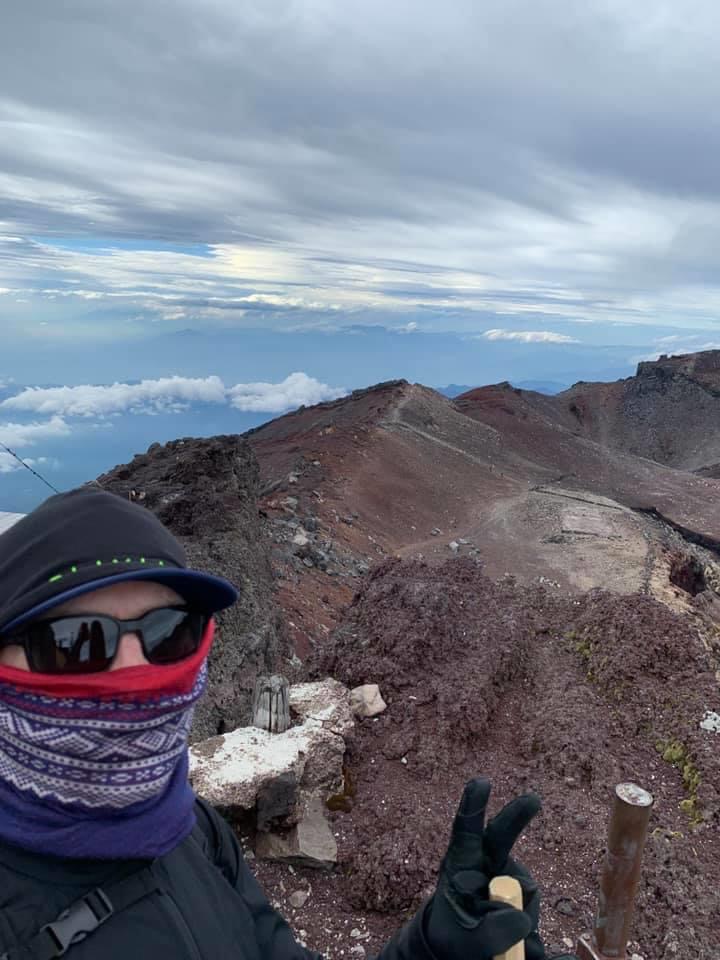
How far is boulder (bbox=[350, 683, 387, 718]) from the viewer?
267 inches

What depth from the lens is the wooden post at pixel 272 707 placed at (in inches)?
230

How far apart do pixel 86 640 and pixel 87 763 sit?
309mm

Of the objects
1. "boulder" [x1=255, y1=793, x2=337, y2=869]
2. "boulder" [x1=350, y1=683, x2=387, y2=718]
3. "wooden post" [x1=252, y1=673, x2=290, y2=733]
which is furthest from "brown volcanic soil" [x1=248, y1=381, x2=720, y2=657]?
"boulder" [x1=255, y1=793, x2=337, y2=869]

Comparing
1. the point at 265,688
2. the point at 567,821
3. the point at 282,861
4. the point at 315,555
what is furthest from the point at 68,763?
the point at 315,555

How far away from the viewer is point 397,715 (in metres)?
6.79

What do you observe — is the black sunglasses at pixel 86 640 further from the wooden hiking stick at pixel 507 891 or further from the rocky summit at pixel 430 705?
the rocky summit at pixel 430 705

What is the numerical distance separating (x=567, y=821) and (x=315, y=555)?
10.1 metres

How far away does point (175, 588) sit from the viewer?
1.89m

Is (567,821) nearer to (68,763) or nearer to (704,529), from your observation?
(68,763)

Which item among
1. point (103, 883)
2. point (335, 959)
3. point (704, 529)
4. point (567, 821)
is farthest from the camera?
point (704, 529)

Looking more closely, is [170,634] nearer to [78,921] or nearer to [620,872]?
[78,921]

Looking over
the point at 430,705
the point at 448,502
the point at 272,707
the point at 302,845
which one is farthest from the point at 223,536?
the point at 448,502

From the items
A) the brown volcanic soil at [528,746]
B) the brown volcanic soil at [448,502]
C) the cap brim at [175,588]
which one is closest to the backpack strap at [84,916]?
the cap brim at [175,588]

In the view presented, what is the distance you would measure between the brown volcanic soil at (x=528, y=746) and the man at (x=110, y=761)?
322 cm
